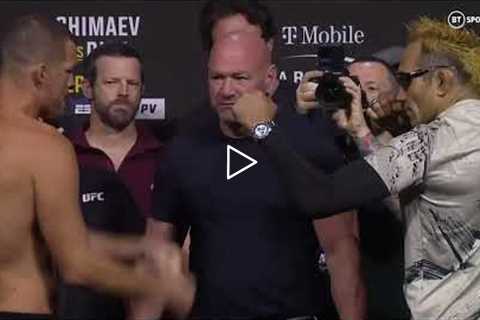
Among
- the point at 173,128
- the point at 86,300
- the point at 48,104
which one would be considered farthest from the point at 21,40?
the point at 173,128

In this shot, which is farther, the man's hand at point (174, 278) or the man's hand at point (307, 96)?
the man's hand at point (307, 96)

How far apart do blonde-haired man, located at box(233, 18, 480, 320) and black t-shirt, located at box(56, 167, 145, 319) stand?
29.7 inches

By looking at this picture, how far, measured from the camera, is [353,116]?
4.24 meters

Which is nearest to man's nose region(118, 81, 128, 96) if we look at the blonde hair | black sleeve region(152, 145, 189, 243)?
black sleeve region(152, 145, 189, 243)

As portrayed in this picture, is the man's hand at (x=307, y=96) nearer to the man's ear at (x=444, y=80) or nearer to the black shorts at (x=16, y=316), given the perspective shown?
the man's ear at (x=444, y=80)

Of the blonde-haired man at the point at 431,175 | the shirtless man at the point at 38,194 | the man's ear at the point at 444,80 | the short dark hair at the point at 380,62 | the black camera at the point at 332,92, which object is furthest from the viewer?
the short dark hair at the point at 380,62

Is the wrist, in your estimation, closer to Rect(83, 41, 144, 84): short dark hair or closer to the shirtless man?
the shirtless man

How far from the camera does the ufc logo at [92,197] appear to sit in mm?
4602

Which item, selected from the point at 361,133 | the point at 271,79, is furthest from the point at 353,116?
the point at 271,79

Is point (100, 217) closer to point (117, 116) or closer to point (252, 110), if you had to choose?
point (117, 116)

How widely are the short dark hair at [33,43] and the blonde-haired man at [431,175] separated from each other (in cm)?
51

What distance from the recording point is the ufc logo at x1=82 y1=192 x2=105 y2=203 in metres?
4.60

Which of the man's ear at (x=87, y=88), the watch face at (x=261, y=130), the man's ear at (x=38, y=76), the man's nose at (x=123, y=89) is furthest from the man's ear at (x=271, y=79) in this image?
the man's ear at (x=87, y=88)

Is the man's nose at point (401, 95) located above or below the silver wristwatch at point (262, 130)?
above
